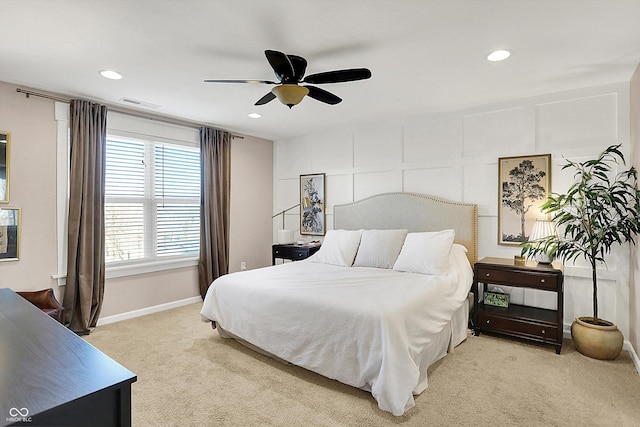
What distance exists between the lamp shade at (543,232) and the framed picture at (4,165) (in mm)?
5065

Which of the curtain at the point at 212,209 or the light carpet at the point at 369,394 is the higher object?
the curtain at the point at 212,209

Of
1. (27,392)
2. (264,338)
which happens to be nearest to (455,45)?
(264,338)

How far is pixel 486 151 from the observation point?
393cm

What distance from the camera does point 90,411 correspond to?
Result: 91cm

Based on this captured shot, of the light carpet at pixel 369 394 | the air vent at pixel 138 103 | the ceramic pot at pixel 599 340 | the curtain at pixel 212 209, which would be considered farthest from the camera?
the curtain at pixel 212 209

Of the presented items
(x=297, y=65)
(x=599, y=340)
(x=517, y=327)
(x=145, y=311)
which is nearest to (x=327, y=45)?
(x=297, y=65)

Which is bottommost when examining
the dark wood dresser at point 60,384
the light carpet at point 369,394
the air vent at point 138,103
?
the light carpet at point 369,394

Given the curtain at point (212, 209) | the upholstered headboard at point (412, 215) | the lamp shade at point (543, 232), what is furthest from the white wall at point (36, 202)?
the lamp shade at point (543, 232)

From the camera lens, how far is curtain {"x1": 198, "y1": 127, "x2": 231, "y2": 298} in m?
4.85

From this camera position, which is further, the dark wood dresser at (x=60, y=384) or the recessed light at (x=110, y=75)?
the recessed light at (x=110, y=75)

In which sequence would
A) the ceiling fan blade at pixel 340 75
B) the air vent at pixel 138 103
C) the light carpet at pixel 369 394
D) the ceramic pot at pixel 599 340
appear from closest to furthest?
the light carpet at pixel 369 394, the ceiling fan blade at pixel 340 75, the ceramic pot at pixel 599 340, the air vent at pixel 138 103

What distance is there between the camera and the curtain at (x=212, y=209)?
4852 mm

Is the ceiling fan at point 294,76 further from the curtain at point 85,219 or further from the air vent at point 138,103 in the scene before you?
the curtain at point 85,219

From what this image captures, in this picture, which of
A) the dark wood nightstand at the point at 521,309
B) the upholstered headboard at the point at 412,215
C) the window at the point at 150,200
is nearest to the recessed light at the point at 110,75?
the window at the point at 150,200
